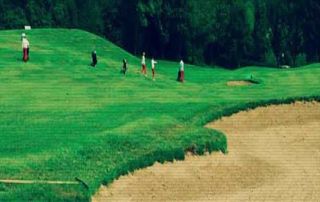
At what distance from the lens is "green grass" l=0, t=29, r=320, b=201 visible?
1449 centimetres

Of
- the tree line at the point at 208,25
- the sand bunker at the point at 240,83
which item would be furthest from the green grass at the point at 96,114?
the tree line at the point at 208,25

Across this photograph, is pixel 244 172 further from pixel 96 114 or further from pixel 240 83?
pixel 240 83

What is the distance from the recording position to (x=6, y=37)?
107 feet

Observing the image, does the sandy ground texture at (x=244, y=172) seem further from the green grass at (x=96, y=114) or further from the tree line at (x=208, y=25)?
the tree line at (x=208, y=25)

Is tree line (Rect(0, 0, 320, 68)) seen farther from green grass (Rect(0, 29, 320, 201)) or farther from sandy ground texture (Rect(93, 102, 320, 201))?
sandy ground texture (Rect(93, 102, 320, 201))

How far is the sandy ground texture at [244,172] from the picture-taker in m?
14.2

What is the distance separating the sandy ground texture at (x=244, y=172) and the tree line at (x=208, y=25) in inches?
1026

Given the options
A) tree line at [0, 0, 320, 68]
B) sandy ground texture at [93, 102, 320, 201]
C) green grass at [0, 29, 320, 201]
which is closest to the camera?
sandy ground texture at [93, 102, 320, 201]

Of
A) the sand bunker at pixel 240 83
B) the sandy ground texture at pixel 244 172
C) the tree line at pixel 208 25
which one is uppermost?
the tree line at pixel 208 25

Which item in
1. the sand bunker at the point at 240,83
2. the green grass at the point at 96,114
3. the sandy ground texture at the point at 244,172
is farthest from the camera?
the sand bunker at the point at 240,83

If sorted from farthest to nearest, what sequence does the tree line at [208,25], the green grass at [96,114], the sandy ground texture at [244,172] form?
the tree line at [208,25]
the green grass at [96,114]
the sandy ground texture at [244,172]

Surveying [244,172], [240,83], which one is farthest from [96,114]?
[240,83]

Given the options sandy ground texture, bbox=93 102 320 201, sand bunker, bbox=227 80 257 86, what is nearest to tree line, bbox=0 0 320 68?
sand bunker, bbox=227 80 257 86

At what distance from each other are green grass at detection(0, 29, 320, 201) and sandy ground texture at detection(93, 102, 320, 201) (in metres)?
0.35
